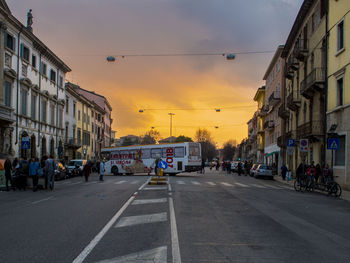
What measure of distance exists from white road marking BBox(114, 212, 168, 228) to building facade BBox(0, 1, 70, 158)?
19101 millimetres

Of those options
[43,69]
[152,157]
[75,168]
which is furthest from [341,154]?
[43,69]

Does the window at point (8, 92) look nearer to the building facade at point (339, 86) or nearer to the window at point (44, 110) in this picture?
the window at point (44, 110)

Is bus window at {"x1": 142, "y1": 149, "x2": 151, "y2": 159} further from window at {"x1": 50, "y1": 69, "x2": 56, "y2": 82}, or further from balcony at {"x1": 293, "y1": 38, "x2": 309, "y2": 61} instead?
balcony at {"x1": 293, "y1": 38, "x2": 309, "y2": 61}

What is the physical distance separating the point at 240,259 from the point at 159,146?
3606 centimetres

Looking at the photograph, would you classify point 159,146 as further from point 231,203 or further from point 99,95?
point 99,95

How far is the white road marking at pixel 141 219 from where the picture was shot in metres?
9.69

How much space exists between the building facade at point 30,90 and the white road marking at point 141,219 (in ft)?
62.7

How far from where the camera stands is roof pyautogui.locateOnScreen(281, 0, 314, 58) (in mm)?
35303

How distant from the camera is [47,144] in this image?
45.2 m

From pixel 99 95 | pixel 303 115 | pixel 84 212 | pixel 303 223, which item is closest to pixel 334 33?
pixel 303 115

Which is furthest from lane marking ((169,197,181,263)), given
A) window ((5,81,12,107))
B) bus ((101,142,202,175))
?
window ((5,81,12,107))

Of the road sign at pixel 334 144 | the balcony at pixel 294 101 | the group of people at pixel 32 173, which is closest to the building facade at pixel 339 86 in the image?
the road sign at pixel 334 144

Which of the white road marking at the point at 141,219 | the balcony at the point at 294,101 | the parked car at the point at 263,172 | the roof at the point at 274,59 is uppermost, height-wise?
the roof at the point at 274,59

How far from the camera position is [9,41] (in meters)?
34.1
